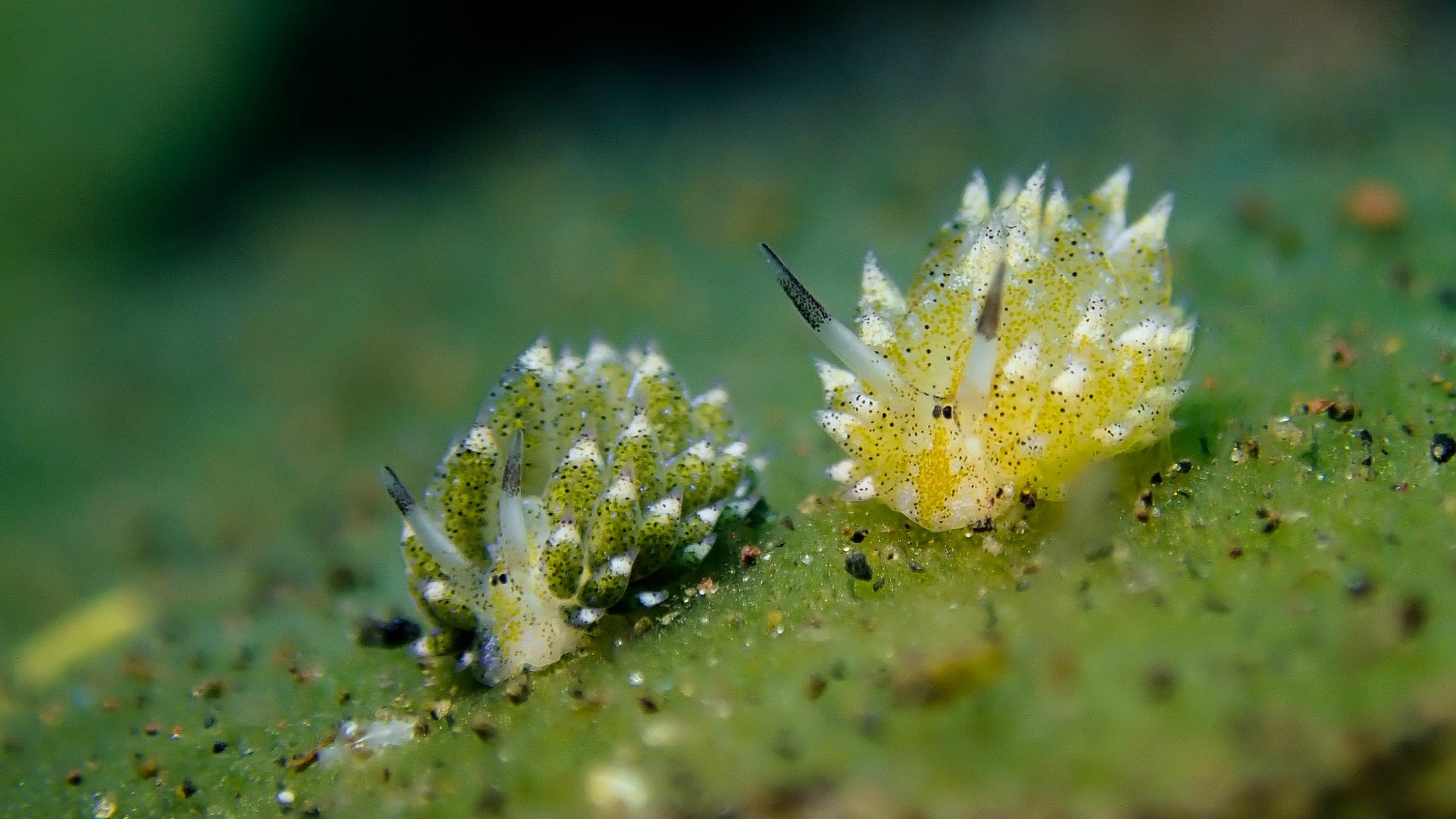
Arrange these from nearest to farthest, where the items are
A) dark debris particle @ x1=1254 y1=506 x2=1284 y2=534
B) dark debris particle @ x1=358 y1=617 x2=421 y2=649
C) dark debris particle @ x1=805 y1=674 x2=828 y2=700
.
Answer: dark debris particle @ x1=805 y1=674 x2=828 y2=700 → dark debris particle @ x1=1254 y1=506 x2=1284 y2=534 → dark debris particle @ x1=358 y1=617 x2=421 y2=649

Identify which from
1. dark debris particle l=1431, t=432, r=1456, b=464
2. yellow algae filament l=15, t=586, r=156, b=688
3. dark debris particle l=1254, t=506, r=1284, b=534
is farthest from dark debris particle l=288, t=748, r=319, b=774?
Result: dark debris particle l=1431, t=432, r=1456, b=464

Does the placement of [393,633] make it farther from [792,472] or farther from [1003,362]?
[1003,362]

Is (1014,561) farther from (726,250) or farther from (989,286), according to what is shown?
(726,250)

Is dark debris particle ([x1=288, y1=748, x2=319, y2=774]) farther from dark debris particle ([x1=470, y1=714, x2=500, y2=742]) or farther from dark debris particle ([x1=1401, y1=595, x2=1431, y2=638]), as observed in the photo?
dark debris particle ([x1=1401, y1=595, x2=1431, y2=638])

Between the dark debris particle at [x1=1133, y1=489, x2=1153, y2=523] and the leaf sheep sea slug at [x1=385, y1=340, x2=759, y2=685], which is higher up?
the leaf sheep sea slug at [x1=385, y1=340, x2=759, y2=685]

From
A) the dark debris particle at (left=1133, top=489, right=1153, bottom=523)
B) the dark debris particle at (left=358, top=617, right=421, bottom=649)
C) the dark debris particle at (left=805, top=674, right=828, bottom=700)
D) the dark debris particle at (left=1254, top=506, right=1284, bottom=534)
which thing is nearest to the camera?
the dark debris particle at (left=805, top=674, right=828, bottom=700)

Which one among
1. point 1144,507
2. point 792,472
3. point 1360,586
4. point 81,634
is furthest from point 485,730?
point 81,634
